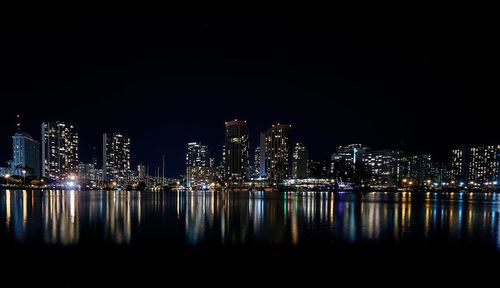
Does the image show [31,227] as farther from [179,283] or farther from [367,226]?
[367,226]

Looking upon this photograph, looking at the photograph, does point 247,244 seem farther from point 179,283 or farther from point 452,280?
point 452,280

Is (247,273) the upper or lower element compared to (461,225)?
upper

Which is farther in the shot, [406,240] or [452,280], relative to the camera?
[406,240]

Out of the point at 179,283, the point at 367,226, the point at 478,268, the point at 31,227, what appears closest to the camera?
the point at 179,283

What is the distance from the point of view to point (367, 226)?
90.8 ft

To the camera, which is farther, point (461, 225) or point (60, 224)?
point (461, 225)

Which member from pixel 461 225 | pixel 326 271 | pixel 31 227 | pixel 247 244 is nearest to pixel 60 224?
pixel 31 227

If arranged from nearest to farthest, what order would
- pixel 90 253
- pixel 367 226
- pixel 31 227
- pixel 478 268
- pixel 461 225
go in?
1. pixel 478 268
2. pixel 90 253
3. pixel 31 227
4. pixel 367 226
5. pixel 461 225

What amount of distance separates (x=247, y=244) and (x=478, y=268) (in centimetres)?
998

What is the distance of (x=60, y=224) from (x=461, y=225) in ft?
94.6

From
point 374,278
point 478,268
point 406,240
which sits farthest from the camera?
point 406,240

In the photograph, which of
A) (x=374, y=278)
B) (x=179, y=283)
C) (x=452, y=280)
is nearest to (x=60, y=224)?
(x=179, y=283)

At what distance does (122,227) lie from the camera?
83.8 ft

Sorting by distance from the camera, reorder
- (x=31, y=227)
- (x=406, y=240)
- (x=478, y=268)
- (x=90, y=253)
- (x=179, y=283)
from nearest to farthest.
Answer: (x=179, y=283)
(x=478, y=268)
(x=90, y=253)
(x=406, y=240)
(x=31, y=227)
